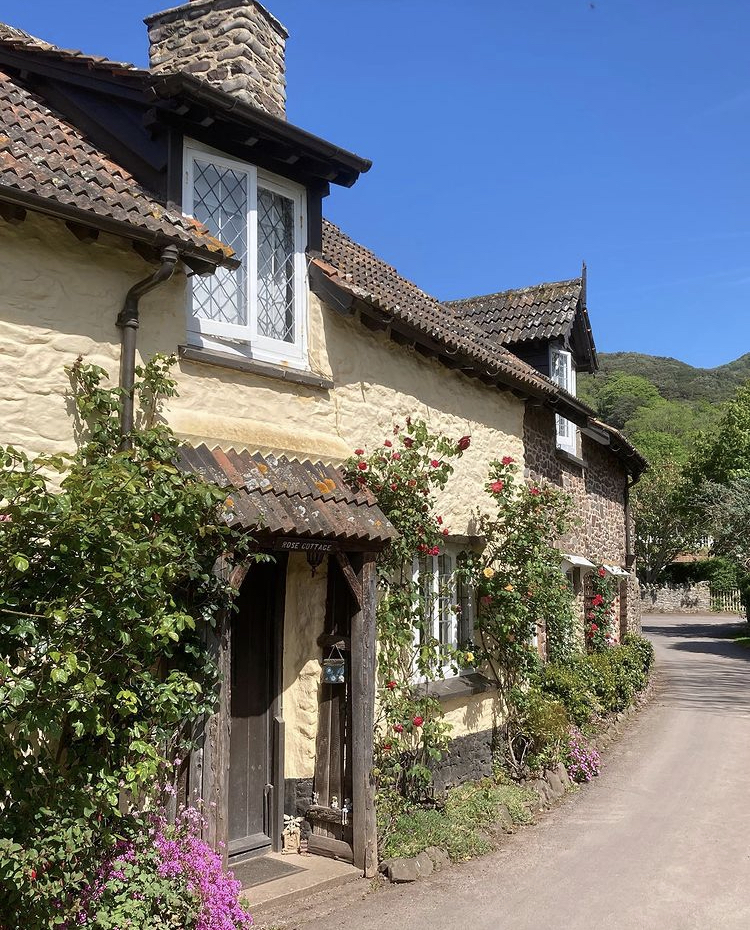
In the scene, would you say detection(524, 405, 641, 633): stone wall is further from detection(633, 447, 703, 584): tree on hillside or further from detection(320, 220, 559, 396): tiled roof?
detection(633, 447, 703, 584): tree on hillside

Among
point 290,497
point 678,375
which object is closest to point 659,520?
point 290,497

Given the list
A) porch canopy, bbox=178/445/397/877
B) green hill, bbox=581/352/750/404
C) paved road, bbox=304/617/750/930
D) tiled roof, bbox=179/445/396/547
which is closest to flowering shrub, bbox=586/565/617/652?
paved road, bbox=304/617/750/930

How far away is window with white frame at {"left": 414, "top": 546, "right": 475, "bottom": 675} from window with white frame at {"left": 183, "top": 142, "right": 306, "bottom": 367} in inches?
122

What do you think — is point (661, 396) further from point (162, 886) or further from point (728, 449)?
point (162, 886)

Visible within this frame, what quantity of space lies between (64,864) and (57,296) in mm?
3696

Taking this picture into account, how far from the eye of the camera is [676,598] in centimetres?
4941

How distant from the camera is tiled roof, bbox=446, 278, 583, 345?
15.0 metres

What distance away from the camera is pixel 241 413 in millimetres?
7312

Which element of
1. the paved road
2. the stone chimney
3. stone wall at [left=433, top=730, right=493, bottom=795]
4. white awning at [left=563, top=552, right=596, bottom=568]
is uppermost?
the stone chimney

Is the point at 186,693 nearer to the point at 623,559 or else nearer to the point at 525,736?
the point at 525,736

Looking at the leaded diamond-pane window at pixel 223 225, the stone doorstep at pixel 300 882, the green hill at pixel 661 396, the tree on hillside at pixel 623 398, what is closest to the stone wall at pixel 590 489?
the leaded diamond-pane window at pixel 223 225

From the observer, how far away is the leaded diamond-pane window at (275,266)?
790 cm

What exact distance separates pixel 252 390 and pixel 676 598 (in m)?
46.7

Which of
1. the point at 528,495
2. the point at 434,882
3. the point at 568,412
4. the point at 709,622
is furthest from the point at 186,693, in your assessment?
the point at 709,622
